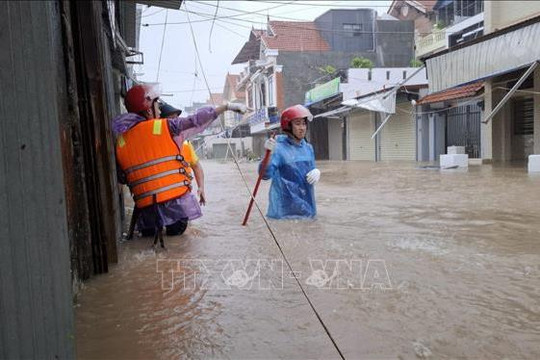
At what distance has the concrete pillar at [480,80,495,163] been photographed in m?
15.6

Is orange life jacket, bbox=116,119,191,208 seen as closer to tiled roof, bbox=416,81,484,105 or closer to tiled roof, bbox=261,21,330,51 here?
tiled roof, bbox=416,81,484,105

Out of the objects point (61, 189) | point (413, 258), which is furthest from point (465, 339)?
point (61, 189)

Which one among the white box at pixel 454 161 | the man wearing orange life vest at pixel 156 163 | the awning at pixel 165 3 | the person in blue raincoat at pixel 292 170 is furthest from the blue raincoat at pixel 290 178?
the white box at pixel 454 161

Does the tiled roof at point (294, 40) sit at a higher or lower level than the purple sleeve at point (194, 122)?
higher

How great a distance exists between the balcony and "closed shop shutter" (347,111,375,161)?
576 cm

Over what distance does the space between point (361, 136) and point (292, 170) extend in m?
21.3

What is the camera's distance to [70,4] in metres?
3.40

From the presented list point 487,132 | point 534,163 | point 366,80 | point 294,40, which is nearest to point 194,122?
point 534,163

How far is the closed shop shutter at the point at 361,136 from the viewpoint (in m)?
25.2

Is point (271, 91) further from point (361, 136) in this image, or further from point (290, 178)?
point (290, 178)

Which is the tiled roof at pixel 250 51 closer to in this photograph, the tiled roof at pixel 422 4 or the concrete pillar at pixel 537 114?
the tiled roof at pixel 422 4

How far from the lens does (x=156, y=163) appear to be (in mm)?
4277

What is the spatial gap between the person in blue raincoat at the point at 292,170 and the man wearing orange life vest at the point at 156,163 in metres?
1.34

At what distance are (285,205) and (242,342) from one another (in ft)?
11.2
